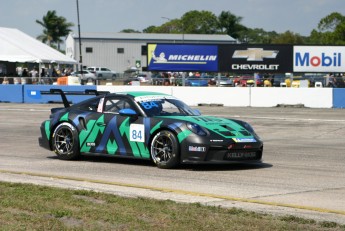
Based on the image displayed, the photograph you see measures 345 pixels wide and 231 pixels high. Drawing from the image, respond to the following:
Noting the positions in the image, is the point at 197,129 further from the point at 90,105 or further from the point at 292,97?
the point at 292,97

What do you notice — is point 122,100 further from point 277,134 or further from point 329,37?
point 329,37

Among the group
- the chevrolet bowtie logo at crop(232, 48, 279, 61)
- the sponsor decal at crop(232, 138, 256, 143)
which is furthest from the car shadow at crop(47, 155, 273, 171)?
the chevrolet bowtie logo at crop(232, 48, 279, 61)

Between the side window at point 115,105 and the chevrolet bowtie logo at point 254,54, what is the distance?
92.9 feet

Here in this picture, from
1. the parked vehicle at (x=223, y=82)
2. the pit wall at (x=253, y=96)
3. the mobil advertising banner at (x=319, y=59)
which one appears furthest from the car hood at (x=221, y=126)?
the mobil advertising banner at (x=319, y=59)

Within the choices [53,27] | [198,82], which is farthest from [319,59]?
[53,27]

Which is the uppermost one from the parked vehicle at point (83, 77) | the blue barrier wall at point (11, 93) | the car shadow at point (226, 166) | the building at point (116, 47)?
the building at point (116, 47)

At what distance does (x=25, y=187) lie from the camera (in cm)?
895

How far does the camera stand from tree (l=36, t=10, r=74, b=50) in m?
126

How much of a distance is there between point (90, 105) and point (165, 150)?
198cm

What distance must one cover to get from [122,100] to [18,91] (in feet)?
84.9

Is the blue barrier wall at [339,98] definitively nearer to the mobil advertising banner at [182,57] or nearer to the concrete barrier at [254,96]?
the concrete barrier at [254,96]

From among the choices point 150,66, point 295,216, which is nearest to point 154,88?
point 150,66

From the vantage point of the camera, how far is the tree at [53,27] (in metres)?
126

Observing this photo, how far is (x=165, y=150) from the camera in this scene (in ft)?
37.4
